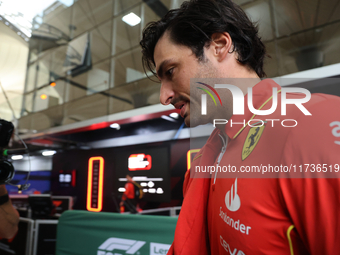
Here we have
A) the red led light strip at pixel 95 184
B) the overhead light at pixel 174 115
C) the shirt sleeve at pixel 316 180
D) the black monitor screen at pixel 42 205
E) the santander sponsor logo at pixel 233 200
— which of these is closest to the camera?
the shirt sleeve at pixel 316 180

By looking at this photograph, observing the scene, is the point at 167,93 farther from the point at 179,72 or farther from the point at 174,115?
the point at 174,115

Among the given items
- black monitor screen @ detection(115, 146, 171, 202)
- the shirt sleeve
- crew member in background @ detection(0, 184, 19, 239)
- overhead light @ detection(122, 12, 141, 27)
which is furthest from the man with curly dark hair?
→ overhead light @ detection(122, 12, 141, 27)

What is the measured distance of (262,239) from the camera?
0.42 meters

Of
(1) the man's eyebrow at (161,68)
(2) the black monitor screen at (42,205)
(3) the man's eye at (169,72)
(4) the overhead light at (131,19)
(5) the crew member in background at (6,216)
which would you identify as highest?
(4) the overhead light at (131,19)

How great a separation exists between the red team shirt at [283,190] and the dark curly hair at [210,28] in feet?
0.74

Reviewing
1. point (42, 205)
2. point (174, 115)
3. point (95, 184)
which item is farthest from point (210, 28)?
point (95, 184)

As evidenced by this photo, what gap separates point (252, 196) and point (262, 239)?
0.24 feet

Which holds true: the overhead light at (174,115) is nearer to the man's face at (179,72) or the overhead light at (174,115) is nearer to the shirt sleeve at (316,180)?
the man's face at (179,72)

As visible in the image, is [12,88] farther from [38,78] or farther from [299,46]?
[299,46]

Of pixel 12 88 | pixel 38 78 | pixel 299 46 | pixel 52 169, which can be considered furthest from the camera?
pixel 52 169

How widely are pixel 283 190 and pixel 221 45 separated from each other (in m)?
0.49

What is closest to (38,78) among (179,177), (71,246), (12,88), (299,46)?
(12,88)

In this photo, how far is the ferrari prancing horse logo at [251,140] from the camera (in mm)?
492

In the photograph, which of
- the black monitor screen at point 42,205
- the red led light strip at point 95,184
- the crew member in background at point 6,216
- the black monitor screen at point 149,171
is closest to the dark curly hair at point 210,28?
the crew member in background at point 6,216
